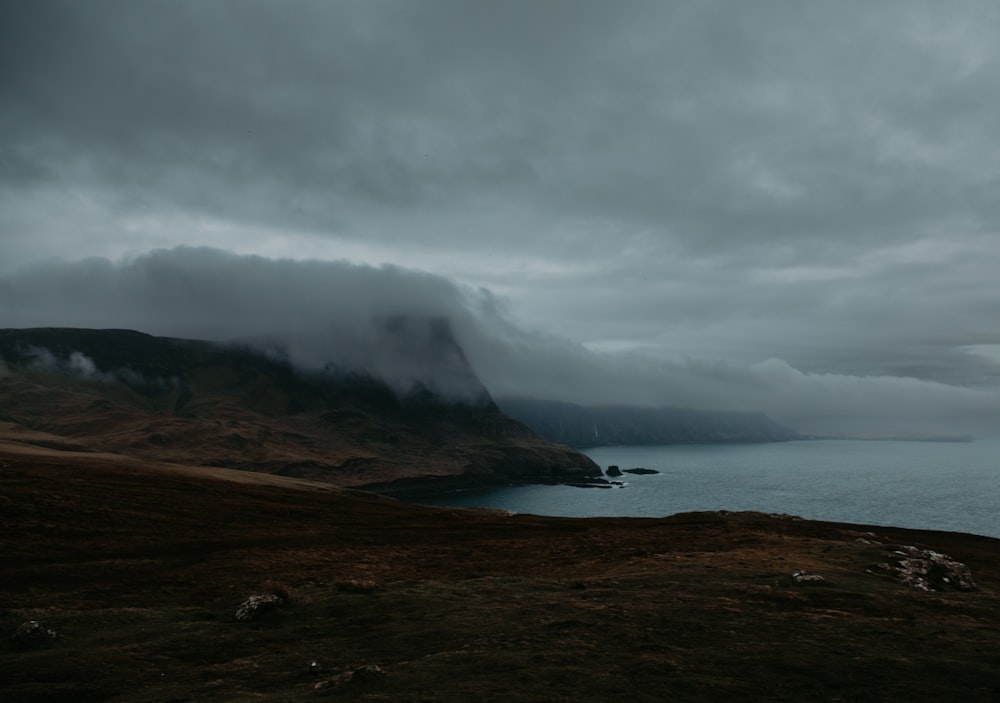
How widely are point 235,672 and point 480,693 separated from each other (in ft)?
26.4

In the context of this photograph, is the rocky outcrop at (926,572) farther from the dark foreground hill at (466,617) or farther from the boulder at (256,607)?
the boulder at (256,607)

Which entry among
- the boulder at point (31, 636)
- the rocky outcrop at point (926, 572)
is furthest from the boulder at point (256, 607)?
the rocky outcrop at point (926, 572)

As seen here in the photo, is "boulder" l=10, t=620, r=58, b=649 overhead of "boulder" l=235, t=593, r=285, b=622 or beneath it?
beneath

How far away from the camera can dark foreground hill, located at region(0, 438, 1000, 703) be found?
15367 mm

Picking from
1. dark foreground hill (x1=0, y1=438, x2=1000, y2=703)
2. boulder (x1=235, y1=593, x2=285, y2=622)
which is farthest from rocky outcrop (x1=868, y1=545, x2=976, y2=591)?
boulder (x1=235, y1=593, x2=285, y2=622)

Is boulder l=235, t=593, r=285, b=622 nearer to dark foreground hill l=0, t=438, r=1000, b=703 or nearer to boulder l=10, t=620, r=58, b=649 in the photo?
dark foreground hill l=0, t=438, r=1000, b=703

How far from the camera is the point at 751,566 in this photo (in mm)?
32844

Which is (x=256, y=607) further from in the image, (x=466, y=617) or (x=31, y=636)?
(x=466, y=617)

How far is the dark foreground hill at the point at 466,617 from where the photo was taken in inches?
605

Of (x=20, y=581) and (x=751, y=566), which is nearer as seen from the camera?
(x=20, y=581)

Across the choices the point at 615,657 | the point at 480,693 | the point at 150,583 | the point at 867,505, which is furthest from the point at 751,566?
the point at 867,505

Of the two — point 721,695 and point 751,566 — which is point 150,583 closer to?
point 721,695

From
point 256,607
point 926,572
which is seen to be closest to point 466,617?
point 256,607

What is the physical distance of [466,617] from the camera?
73.8 feet
